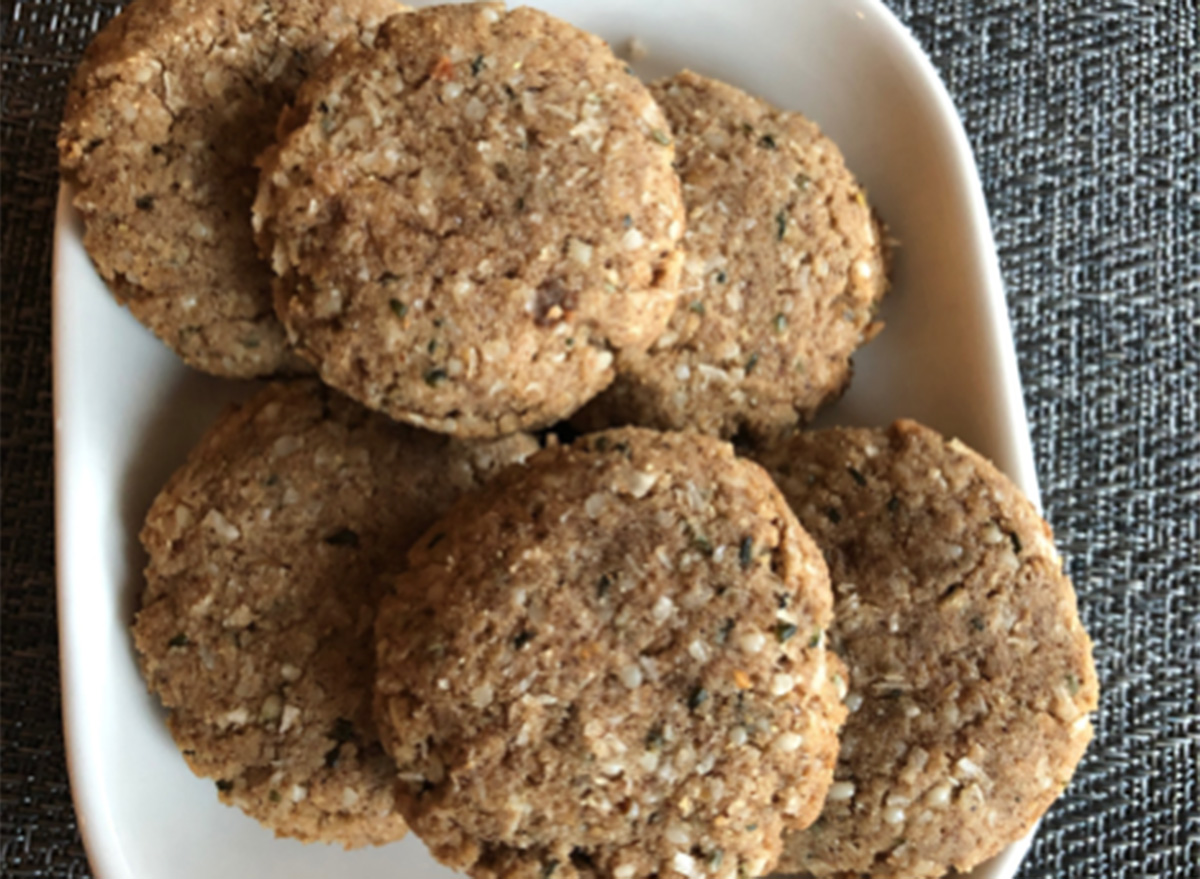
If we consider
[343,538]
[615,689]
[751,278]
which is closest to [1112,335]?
[751,278]

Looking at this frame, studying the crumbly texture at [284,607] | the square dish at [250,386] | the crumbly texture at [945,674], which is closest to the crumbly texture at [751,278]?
the square dish at [250,386]

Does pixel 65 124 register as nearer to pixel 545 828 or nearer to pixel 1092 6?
pixel 545 828

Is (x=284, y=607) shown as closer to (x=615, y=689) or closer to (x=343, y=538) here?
(x=343, y=538)

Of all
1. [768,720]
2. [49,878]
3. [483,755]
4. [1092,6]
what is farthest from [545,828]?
[1092,6]

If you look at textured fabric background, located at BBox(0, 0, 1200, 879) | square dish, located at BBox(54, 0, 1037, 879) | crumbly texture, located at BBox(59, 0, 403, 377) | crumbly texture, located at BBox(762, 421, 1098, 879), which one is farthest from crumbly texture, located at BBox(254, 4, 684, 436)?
textured fabric background, located at BBox(0, 0, 1200, 879)

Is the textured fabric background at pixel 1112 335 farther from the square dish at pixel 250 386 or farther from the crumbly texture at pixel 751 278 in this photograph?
the crumbly texture at pixel 751 278
